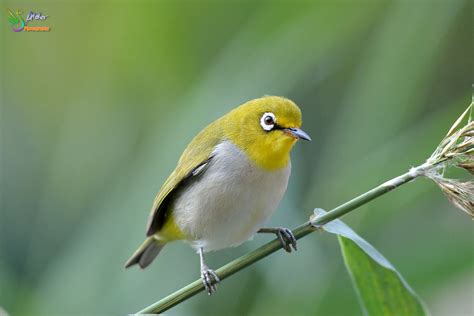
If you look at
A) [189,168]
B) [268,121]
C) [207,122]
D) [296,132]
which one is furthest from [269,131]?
[207,122]

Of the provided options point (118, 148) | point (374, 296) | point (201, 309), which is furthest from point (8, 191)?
point (374, 296)

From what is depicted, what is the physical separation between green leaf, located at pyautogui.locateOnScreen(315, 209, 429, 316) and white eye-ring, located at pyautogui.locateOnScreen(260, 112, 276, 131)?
33.3 inches

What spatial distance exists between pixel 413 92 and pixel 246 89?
105 cm

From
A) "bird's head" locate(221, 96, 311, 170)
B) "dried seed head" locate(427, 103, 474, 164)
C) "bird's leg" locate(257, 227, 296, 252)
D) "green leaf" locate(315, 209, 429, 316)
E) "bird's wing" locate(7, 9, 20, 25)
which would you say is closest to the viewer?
"dried seed head" locate(427, 103, 474, 164)

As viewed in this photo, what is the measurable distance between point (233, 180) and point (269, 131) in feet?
0.99

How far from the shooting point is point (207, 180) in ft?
10.6

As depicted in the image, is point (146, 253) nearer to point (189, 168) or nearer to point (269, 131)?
point (189, 168)

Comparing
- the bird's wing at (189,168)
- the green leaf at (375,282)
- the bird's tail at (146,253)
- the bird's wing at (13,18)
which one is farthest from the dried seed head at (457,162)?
the bird's wing at (13,18)

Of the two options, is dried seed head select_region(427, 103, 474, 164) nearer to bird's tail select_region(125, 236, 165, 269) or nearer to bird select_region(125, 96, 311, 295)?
bird select_region(125, 96, 311, 295)

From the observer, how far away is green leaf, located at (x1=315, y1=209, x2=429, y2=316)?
2064mm

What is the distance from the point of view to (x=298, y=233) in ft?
7.78

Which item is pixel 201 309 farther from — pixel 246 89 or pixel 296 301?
pixel 246 89

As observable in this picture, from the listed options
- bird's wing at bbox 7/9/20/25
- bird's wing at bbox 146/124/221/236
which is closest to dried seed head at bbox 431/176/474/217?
bird's wing at bbox 146/124/221/236

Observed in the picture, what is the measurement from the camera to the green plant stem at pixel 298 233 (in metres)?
2.00
